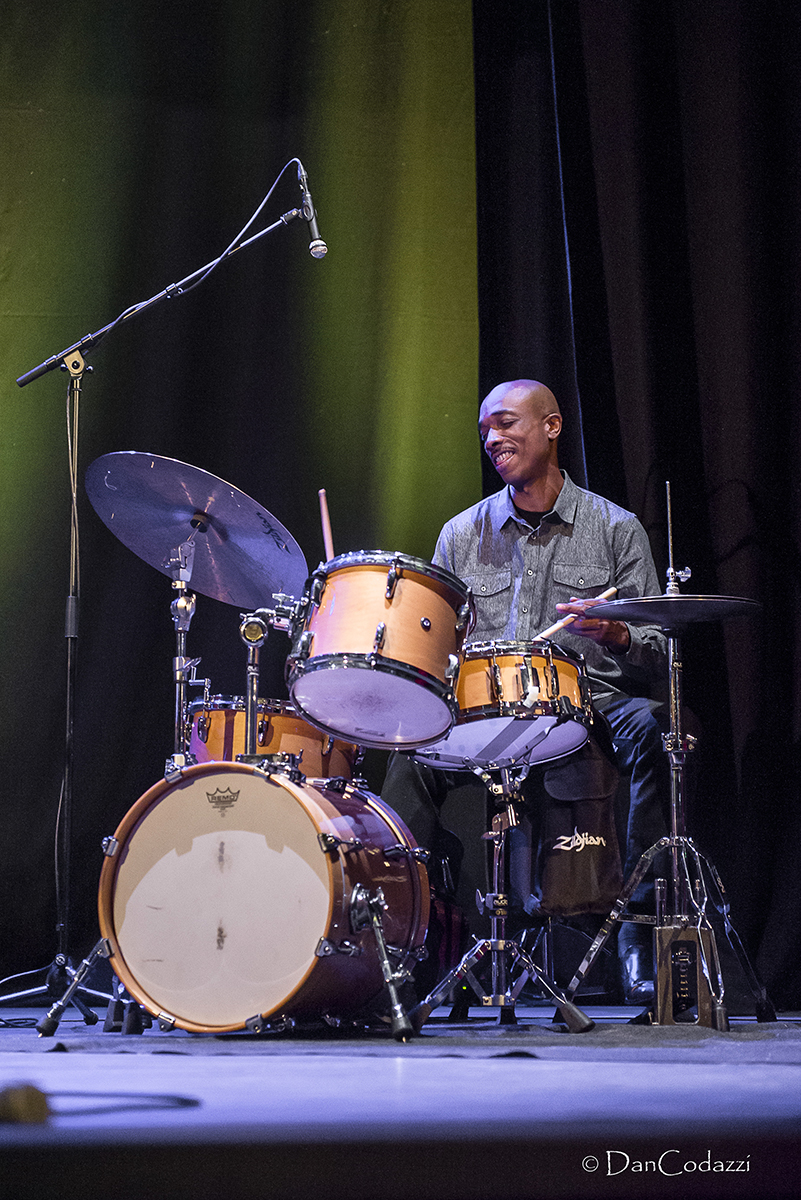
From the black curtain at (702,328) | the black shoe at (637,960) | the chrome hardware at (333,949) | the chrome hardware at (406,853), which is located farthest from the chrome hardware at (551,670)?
the black curtain at (702,328)

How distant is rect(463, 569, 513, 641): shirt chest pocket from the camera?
11.7 ft

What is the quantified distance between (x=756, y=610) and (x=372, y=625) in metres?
0.87

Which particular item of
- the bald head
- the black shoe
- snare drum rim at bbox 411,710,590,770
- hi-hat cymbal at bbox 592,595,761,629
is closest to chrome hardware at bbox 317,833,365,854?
snare drum rim at bbox 411,710,590,770

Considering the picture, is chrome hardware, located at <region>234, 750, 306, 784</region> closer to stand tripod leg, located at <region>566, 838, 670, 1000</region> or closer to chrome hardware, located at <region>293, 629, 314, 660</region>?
chrome hardware, located at <region>293, 629, 314, 660</region>

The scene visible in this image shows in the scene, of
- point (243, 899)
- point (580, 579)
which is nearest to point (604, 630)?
point (580, 579)

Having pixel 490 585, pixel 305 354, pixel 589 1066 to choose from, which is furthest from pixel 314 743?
pixel 305 354

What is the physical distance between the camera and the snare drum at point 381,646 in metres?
2.49

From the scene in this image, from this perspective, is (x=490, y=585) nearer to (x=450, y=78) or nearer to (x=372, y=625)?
(x=372, y=625)

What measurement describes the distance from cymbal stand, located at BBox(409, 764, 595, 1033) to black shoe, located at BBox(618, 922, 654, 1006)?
34 cm

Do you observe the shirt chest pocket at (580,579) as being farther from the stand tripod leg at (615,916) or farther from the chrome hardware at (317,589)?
the chrome hardware at (317,589)

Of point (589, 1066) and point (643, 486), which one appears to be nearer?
point (589, 1066)

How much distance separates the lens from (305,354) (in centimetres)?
406

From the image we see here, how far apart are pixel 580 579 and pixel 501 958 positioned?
121 centimetres

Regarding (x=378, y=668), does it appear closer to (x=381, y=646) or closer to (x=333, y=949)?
(x=381, y=646)
